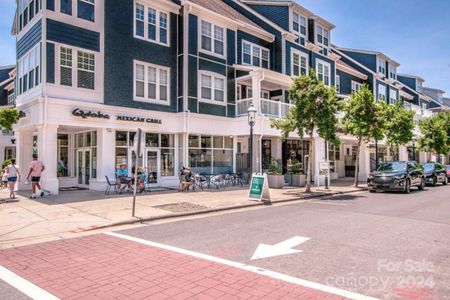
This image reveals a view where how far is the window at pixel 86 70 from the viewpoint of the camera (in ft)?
53.0

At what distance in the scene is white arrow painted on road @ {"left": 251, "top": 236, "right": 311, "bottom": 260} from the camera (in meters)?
6.44

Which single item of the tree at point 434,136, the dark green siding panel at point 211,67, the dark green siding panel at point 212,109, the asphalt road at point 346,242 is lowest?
the asphalt road at point 346,242

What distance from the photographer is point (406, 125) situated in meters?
25.9

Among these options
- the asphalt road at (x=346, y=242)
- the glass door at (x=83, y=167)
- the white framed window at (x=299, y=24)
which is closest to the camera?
the asphalt road at (x=346, y=242)

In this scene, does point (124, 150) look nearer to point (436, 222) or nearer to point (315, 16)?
point (436, 222)

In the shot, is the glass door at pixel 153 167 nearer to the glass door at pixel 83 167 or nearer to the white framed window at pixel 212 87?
the glass door at pixel 83 167

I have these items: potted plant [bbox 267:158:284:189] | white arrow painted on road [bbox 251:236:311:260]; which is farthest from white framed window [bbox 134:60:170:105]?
white arrow painted on road [bbox 251:236:311:260]

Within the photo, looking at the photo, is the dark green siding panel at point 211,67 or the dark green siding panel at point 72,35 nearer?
the dark green siding panel at point 72,35

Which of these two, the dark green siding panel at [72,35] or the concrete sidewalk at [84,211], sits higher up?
the dark green siding panel at [72,35]

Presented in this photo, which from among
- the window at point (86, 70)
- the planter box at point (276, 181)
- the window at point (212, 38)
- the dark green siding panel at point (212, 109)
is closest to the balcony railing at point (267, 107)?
the dark green siding panel at point (212, 109)

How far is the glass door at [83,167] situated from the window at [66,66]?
4.12m

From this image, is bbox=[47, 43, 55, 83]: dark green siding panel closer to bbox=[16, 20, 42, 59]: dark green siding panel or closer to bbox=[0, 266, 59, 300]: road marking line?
bbox=[16, 20, 42, 59]: dark green siding panel

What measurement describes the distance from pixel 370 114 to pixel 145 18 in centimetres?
1450

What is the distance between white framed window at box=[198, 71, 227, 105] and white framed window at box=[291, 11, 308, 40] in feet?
28.0
